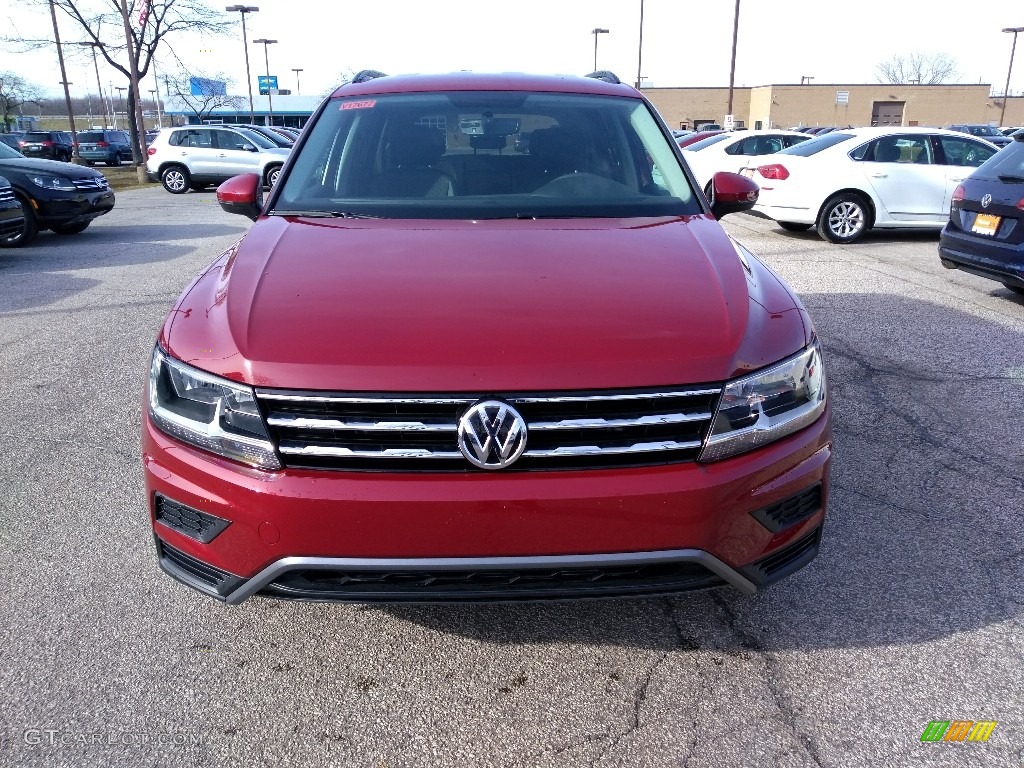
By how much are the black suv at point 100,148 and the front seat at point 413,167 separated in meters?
41.4

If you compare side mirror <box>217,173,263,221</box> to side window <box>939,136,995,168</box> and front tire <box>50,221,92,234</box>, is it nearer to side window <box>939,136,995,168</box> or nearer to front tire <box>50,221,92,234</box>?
front tire <box>50,221,92,234</box>

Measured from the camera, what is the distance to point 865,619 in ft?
9.10

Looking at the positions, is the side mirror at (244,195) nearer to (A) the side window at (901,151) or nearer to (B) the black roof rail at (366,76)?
(B) the black roof rail at (366,76)

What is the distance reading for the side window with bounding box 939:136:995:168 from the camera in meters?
11.6

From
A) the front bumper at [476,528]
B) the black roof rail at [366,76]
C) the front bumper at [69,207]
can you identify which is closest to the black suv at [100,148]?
the front bumper at [69,207]

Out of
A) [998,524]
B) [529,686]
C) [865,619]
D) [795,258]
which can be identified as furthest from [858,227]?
[529,686]

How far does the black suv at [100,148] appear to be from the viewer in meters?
39.5

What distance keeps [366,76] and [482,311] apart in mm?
2733

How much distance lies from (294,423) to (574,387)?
28.8 inches

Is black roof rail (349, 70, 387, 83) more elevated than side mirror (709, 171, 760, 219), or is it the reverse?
black roof rail (349, 70, 387, 83)

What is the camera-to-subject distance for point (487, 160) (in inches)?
138

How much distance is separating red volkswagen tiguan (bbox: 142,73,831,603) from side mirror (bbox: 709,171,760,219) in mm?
1106

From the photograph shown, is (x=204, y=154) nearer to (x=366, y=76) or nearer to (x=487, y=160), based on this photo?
(x=366, y=76)

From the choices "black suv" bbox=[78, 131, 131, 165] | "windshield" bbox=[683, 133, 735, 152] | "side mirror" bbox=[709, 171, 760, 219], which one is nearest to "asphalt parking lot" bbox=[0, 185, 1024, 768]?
"side mirror" bbox=[709, 171, 760, 219]
